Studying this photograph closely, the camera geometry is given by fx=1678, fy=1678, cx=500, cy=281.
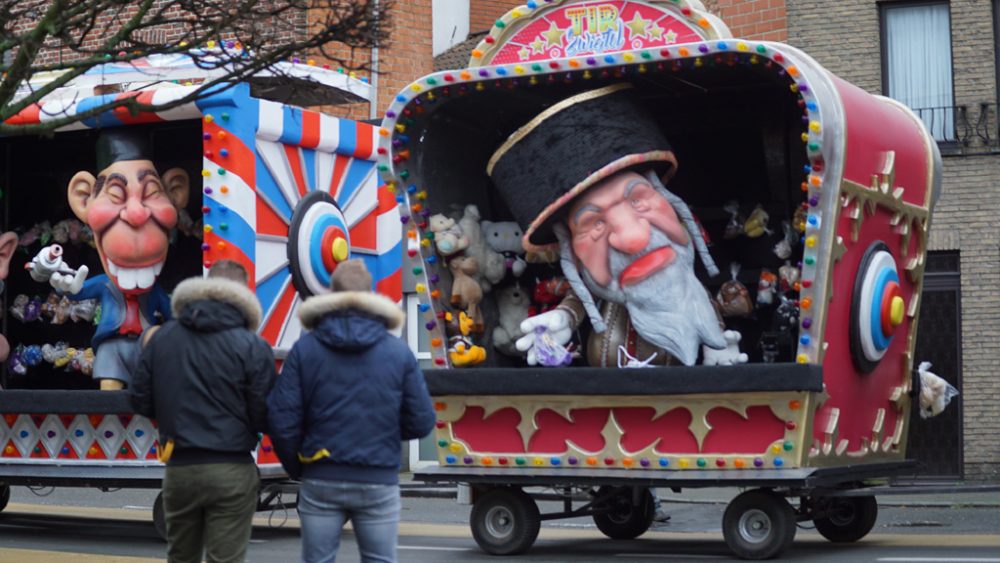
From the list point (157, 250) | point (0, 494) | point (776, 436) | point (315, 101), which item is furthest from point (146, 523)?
point (776, 436)

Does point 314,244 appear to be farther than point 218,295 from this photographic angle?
Yes

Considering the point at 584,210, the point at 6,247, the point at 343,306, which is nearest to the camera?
the point at 343,306

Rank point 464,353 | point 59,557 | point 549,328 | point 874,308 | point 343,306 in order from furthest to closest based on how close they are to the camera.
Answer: point 464,353 → point 549,328 → point 874,308 → point 59,557 → point 343,306

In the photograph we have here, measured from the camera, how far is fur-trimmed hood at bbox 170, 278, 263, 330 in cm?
711

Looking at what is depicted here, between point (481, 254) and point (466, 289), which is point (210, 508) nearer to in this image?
point (466, 289)

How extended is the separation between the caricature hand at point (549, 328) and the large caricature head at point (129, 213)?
10.7ft

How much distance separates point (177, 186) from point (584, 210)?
3879mm

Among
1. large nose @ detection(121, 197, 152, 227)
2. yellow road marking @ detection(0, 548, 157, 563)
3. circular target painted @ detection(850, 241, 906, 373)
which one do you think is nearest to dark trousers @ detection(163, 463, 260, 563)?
yellow road marking @ detection(0, 548, 157, 563)

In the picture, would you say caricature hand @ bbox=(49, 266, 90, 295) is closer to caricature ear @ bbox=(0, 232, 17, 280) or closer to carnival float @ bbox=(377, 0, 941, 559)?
caricature ear @ bbox=(0, 232, 17, 280)

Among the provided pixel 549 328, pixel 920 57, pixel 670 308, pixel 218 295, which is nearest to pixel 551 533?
pixel 549 328

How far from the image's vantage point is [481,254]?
12.2 m

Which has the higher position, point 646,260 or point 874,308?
point 646,260

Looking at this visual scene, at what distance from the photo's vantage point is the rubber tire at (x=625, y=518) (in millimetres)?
11953

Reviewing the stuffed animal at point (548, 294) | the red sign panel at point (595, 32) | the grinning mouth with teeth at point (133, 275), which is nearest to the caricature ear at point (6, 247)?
the grinning mouth with teeth at point (133, 275)
